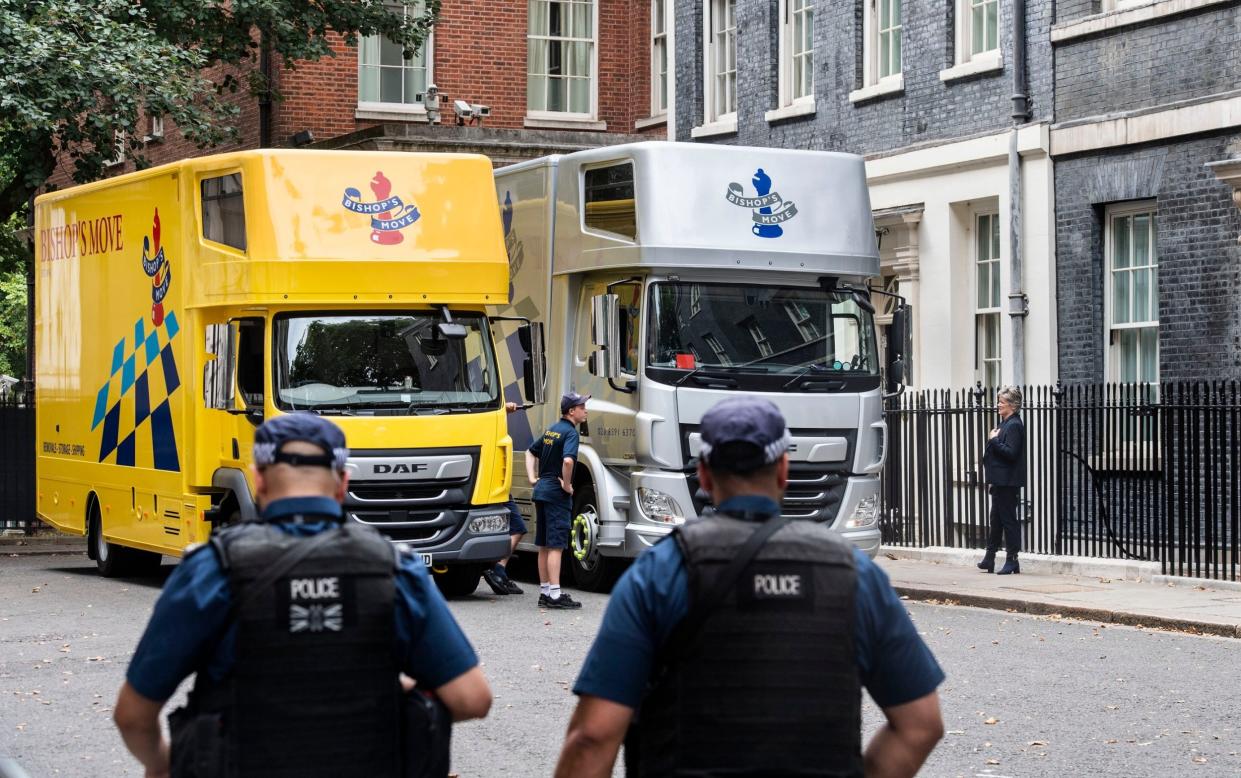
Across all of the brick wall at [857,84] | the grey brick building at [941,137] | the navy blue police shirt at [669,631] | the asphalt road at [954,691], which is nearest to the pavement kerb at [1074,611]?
the asphalt road at [954,691]

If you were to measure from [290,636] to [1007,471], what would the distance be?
15245mm

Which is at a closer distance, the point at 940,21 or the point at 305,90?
the point at 940,21

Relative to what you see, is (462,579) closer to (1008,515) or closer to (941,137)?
(1008,515)

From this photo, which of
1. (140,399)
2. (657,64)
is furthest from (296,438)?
(657,64)

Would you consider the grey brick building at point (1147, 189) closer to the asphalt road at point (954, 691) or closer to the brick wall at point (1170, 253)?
the brick wall at point (1170, 253)

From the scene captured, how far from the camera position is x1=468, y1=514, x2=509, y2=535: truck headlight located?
16.0 metres

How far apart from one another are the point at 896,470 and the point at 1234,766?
13049 millimetres

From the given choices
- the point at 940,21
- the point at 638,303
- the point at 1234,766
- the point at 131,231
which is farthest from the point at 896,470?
the point at 1234,766

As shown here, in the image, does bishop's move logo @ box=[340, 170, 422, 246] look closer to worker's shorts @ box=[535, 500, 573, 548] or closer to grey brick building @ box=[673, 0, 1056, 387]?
worker's shorts @ box=[535, 500, 573, 548]

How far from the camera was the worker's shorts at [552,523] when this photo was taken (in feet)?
51.6

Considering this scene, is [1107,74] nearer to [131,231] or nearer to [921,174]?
[921,174]

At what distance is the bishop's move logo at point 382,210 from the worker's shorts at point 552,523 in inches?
92.0

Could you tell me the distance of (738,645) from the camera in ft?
13.3

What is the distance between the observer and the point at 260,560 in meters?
4.14
